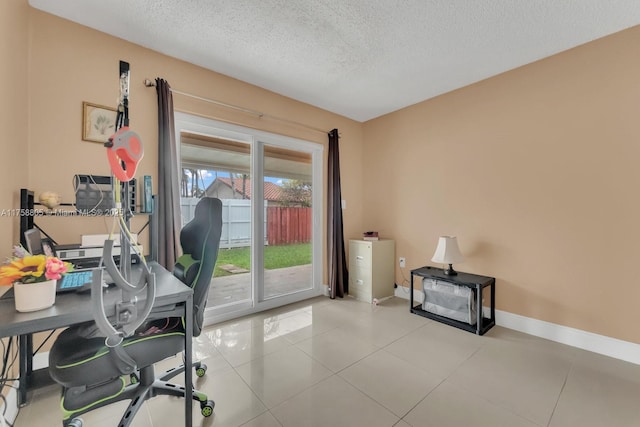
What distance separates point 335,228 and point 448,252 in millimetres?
1441

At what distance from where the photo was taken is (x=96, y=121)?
205 cm

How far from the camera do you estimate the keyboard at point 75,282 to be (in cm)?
121

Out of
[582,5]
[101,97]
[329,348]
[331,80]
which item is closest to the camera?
[582,5]

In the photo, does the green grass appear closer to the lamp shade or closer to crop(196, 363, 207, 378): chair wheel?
crop(196, 363, 207, 378): chair wheel

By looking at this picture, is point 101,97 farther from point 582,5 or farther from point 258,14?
point 582,5

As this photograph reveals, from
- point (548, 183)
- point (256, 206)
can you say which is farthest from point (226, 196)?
point (548, 183)

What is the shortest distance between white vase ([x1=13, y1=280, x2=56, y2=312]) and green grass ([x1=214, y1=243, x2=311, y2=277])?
159 cm

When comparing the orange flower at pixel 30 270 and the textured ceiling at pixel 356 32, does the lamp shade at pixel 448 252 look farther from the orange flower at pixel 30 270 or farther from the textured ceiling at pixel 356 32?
the orange flower at pixel 30 270

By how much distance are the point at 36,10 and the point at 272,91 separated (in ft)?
6.37

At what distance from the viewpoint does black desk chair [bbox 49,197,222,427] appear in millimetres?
1110

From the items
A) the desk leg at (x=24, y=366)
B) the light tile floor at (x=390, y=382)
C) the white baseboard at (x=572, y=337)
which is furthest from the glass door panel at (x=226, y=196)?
the white baseboard at (x=572, y=337)

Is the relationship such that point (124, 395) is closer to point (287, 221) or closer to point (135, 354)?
point (135, 354)

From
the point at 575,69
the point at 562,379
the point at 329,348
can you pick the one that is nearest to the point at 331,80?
the point at 575,69

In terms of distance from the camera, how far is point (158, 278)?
1493mm
